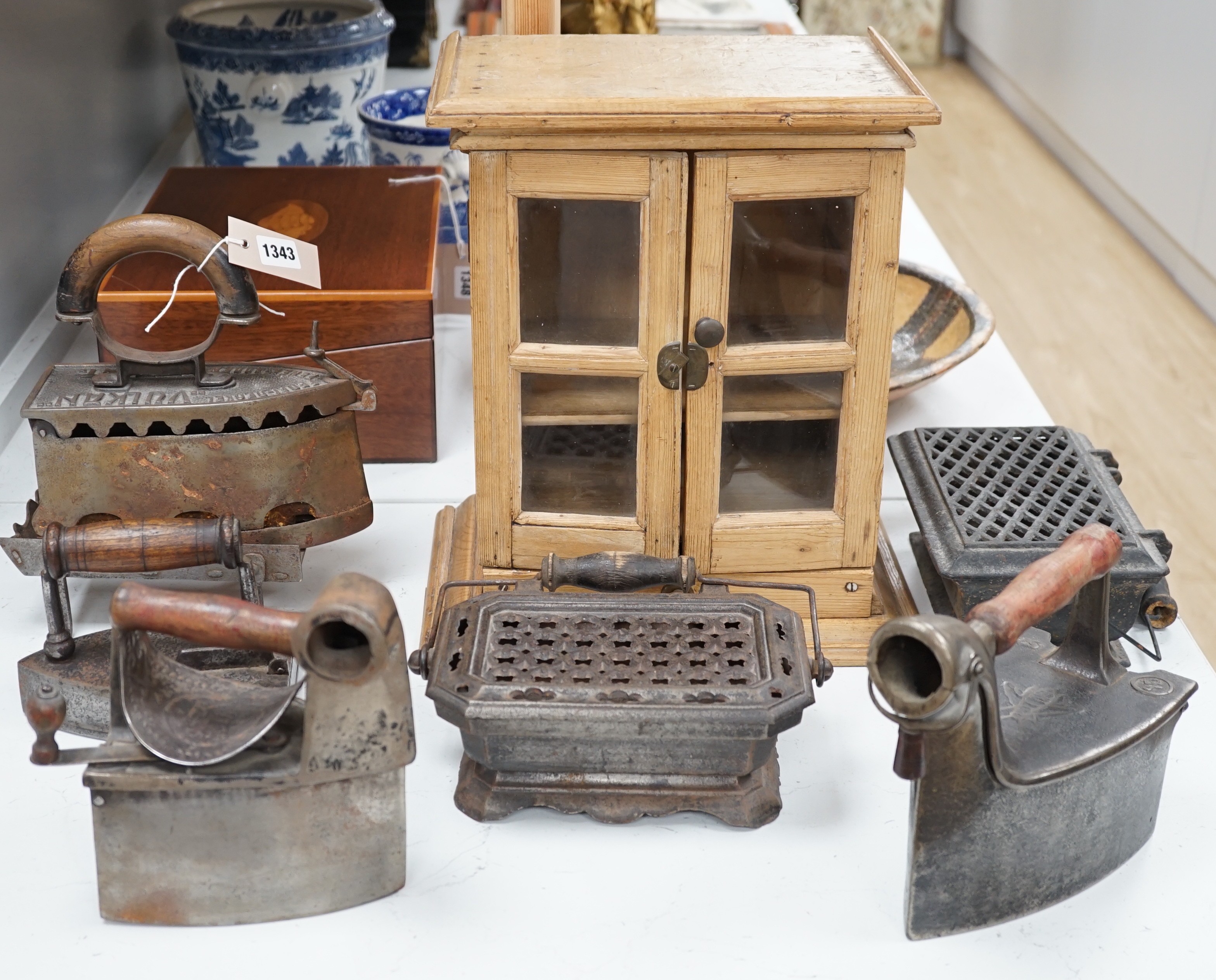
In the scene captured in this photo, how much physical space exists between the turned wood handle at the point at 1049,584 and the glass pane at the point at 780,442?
0.97ft

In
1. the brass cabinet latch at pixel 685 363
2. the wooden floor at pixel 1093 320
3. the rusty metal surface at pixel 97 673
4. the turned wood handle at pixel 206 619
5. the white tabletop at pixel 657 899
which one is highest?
the brass cabinet latch at pixel 685 363

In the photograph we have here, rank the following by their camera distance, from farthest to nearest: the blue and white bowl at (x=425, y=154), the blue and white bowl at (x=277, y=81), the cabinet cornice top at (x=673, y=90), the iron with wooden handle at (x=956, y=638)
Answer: the blue and white bowl at (x=277, y=81), the blue and white bowl at (x=425, y=154), the cabinet cornice top at (x=673, y=90), the iron with wooden handle at (x=956, y=638)

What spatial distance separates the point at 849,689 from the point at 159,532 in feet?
2.05

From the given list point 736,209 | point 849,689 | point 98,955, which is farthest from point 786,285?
point 98,955

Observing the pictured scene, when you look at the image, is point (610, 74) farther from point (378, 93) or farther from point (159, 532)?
point (378, 93)

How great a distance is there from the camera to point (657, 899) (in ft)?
3.36

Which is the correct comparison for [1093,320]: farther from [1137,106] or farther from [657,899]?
[657,899]

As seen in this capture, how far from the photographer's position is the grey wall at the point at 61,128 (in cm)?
174

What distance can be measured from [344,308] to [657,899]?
2.56 feet

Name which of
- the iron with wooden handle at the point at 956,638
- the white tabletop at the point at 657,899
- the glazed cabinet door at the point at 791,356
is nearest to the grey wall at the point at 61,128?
the white tabletop at the point at 657,899

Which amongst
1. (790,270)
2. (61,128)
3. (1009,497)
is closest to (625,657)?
(790,270)

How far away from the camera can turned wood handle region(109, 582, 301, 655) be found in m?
0.92

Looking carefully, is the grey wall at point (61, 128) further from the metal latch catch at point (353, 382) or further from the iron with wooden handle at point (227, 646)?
the iron with wooden handle at point (227, 646)

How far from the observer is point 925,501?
133 cm
